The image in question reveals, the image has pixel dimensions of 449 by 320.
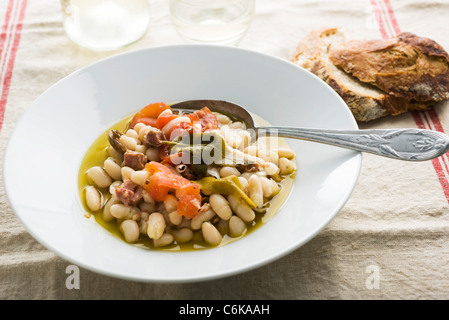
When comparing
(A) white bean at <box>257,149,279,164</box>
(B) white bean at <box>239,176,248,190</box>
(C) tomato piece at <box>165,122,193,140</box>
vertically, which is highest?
(C) tomato piece at <box>165,122,193,140</box>

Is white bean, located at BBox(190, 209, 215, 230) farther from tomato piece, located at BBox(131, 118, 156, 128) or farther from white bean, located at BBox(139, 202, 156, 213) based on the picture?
tomato piece, located at BBox(131, 118, 156, 128)

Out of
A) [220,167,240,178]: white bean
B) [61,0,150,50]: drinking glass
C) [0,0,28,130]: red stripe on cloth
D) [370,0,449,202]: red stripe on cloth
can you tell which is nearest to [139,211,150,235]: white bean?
[220,167,240,178]: white bean

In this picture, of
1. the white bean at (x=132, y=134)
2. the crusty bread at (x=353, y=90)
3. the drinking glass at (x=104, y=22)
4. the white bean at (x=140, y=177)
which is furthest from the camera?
the drinking glass at (x=104, y=22)

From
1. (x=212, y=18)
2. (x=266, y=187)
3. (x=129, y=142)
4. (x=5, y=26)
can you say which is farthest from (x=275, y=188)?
(x=5, y=26)

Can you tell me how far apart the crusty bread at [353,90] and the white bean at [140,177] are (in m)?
1.12

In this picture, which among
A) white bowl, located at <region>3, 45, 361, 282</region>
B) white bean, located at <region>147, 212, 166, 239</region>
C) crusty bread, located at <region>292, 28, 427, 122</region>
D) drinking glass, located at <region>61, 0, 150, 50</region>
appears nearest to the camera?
white bowl, located at <region>3, 45, 361, 282</region>

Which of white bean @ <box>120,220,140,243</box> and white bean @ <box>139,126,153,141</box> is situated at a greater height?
white bean @ <box>139,126,153,141</box>

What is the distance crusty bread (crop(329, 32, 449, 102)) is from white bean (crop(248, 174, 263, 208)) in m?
0.97

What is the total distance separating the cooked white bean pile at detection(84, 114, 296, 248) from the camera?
1.71 m

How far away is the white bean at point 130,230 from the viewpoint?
1691 mm

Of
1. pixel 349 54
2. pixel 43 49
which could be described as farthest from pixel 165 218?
pixel 43 49

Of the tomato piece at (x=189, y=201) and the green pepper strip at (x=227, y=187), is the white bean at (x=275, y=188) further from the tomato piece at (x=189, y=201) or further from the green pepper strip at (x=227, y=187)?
the tomato piece at (x=189, y=201)

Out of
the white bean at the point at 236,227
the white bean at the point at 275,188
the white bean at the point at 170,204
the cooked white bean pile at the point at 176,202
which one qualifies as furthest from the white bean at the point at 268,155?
the white bean at the point at 170,204

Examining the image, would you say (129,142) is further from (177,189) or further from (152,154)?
(177,189)
